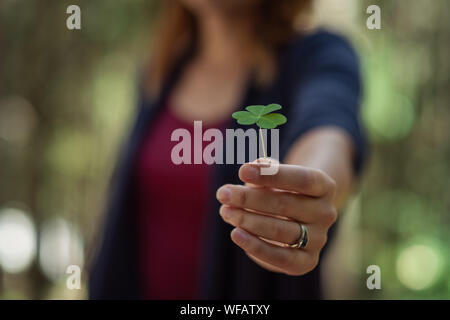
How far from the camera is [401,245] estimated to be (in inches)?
46.8

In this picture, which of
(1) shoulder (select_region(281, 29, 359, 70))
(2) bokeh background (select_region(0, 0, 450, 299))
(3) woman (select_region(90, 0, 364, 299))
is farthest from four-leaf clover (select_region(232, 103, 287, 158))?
(2) bokeh background (select_region(0, 0, 450, 299))

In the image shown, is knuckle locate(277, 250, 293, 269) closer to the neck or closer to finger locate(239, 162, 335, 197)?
finger locate(239, 162, 335, 197)

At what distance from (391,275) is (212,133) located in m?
1.08

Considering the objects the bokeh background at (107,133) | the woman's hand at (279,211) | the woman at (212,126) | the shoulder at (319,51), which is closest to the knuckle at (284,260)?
the woman's hand at (279,211)

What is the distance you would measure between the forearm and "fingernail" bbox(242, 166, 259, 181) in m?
0.16

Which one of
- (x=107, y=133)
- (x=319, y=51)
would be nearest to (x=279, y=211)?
(x=319, y=51)

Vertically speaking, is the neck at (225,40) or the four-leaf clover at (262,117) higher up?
the neck at (225,40)

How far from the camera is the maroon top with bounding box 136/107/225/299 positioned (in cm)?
69

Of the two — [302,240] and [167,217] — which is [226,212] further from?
[167,217]

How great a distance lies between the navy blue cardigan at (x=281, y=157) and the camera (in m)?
0.47

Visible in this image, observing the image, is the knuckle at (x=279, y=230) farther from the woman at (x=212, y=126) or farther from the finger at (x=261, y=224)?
the woman at (x=212, y=126)

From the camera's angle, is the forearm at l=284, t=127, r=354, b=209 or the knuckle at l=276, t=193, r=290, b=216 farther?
the forearm at l=284, t=127, r=354, b=209

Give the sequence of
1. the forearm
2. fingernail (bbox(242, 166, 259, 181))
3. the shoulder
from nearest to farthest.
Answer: fingernail (bbox(242, 166, 259, 181))
the forearm
the shoulder

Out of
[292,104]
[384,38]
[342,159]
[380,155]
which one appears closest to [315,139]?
[342,159]
